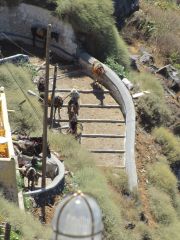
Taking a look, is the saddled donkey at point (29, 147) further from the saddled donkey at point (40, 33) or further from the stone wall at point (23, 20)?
the stone wall at point (23, 20)

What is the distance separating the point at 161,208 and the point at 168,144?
143 inches

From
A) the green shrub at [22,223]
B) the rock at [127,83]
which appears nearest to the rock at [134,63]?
the rock at [127,83]

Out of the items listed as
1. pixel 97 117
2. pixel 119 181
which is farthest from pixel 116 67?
pixel 119 181

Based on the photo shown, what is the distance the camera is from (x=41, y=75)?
71.0 feet

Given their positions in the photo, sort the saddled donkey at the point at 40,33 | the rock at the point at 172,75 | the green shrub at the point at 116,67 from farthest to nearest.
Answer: the rock at the point at 172,75
the saddled donkey at the point at 40,33
the green shrub at the point at 116,67

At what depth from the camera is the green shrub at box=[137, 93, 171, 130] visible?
Result: 21.9m

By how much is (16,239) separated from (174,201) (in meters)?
8.53

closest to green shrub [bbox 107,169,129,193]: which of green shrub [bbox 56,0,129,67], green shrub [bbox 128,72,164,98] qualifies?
green shrub [bbox 128,72,164,98]

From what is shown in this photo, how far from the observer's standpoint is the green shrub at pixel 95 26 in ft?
76.9

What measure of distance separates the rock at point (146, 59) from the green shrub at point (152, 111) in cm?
366

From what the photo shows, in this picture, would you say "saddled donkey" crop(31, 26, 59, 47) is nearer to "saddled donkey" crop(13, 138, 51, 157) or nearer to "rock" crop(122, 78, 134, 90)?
"rock" crop(122, 78, 134, 90)

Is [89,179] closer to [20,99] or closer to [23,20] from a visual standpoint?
[20,99]

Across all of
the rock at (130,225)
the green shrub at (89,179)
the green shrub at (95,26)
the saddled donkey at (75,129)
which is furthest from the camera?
the green shrub at (95,26)

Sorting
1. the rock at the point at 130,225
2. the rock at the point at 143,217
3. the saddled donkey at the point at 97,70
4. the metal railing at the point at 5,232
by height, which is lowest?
the rock at the point at 143,217
